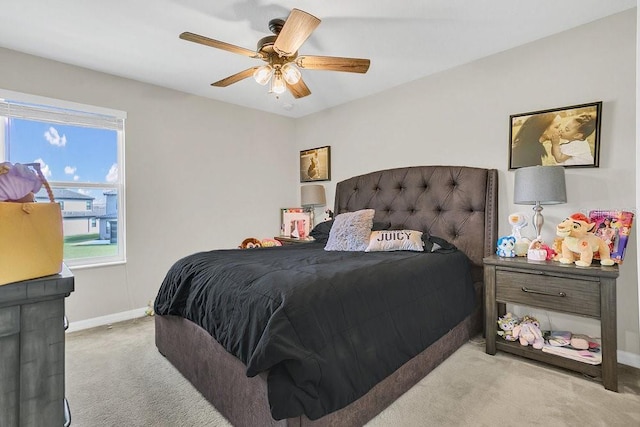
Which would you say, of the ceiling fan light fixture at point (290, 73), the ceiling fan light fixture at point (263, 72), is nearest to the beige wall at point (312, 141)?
the ceiling fan light fixture at point (290, 73)

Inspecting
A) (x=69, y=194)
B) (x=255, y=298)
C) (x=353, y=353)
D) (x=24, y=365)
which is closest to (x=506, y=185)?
(x=353, y=353)

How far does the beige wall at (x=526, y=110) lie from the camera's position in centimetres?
203

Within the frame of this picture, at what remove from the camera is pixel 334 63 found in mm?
2045

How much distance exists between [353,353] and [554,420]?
107 cm

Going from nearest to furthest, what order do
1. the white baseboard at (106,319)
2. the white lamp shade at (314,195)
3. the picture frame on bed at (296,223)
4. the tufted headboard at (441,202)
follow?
1. the tufted headboard at (441,202)
2. the white baseboard at (106,319)
3. the white lamp shade at (314,195)
4. the picture frame on bed at (296,223)

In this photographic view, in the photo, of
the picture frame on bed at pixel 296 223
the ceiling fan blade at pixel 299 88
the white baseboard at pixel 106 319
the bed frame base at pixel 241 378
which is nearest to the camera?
the bed frame base at pixel 241 378

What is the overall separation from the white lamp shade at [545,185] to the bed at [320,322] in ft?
1.43

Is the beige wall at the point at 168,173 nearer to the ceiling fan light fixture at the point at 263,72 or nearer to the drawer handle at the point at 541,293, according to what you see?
the ceiling fan light fixture at the point at 263,72

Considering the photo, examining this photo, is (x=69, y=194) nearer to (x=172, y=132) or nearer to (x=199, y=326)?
(x=172, y=132)

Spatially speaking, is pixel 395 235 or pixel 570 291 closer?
pixel 570 291

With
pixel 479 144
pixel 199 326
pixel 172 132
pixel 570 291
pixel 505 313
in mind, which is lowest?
pixel 505 313

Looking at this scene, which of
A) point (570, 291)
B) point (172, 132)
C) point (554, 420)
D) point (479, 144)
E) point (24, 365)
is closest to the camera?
point (24, 365)

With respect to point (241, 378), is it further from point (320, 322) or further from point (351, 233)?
point (351, 233)

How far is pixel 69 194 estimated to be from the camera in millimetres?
2803
